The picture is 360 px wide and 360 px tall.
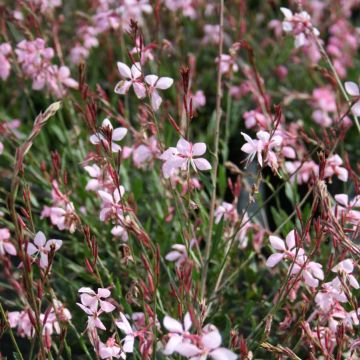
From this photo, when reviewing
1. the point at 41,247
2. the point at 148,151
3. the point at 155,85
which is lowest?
the point at 148,151

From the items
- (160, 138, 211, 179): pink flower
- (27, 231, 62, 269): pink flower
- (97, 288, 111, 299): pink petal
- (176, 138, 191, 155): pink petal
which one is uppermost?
(176, 138, 191, 155): pink petal

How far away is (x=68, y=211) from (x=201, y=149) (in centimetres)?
46

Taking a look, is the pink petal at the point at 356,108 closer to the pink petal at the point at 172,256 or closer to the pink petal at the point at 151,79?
the pink petal at the point at 151,79

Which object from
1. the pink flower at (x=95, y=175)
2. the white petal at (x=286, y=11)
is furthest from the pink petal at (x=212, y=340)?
the white petal at (x=286, y=11)

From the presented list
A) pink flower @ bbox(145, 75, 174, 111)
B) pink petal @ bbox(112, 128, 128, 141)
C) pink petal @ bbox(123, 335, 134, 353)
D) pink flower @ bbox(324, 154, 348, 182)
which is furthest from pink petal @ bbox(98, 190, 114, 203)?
pink flower @ bbox(324, 154, 348, 182)

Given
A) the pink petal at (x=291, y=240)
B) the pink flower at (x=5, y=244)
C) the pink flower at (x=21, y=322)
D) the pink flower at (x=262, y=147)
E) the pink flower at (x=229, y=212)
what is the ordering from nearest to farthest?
the pink flower at (x=262, y=147), the pink petal at (x=291, y=240), the pink flower at (x=21, y=322), the pink flower at (x=5, y=244), the pink flower at (x=229, y=212)

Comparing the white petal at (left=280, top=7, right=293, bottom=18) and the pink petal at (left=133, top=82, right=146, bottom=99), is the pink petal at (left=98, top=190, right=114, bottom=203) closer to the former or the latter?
the pink petal at (left=133, top=82, right=146, bottom=99)

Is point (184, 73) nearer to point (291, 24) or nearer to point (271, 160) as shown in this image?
point (271, 160)

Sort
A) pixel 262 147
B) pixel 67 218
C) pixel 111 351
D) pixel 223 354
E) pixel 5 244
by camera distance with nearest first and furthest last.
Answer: pixel 223 354, pixel 111 351, pixel 262 147, pixel 67 218, pixel 5 244

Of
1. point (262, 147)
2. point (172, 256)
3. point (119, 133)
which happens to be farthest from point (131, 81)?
point (172, 256)

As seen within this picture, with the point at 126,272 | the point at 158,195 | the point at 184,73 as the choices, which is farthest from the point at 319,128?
the point at 184,73

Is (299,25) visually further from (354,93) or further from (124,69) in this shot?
(124,69)

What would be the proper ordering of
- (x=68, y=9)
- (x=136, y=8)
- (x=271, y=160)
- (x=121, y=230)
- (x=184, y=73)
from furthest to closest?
(x=68, y=9)
(x=136, y=8)
(x=121, y=230)
(x=271, y=160)
(x=184, y=73)

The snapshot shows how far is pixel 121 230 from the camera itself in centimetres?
198
